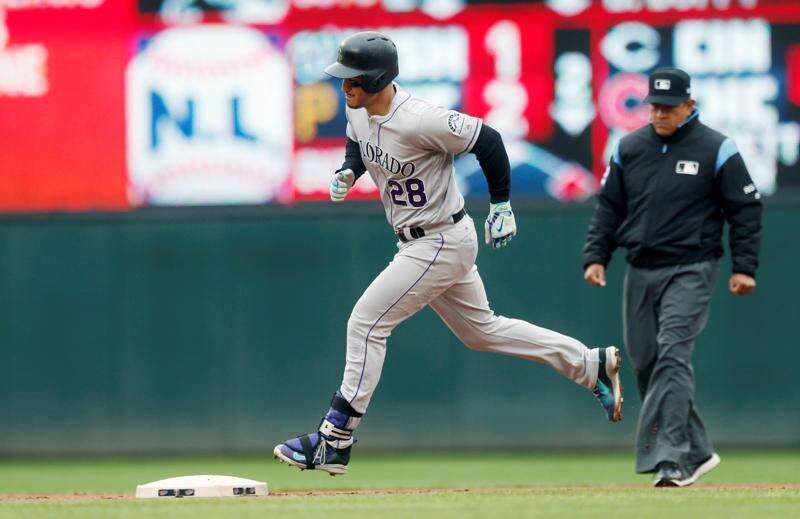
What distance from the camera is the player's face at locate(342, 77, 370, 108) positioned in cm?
585

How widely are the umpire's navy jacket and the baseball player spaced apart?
54 cm

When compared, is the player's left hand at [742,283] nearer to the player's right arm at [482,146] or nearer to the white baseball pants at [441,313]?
the white baseball pants at [441,313]

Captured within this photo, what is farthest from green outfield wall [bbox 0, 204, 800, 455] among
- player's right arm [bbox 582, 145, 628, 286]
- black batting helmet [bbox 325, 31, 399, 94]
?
black batting helmet [bbox 325, 31, 399, 94]

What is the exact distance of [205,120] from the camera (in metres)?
9.11

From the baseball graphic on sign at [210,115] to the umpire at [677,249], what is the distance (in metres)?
3.35

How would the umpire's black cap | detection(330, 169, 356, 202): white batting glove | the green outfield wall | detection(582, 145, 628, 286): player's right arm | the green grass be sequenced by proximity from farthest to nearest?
1. the green outfield wall
2. detection(582, 145, 628, 286): player's right arm
3. detection(330, 169, 356, 202): white batting glove
4. the umpire's black cap
5. the green grass

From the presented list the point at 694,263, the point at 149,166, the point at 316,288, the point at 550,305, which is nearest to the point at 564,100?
the point at 550,305

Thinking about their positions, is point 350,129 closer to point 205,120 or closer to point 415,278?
point 415,278

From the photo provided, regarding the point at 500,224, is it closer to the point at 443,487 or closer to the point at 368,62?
the point at 368,62

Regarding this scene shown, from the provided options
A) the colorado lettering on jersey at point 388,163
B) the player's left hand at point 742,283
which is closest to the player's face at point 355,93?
the colorado lettering on jersey at point 388,163

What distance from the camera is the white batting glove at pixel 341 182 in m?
6.18

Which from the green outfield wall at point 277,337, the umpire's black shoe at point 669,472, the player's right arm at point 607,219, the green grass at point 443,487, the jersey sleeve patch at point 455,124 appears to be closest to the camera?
the green grass at point 443,487

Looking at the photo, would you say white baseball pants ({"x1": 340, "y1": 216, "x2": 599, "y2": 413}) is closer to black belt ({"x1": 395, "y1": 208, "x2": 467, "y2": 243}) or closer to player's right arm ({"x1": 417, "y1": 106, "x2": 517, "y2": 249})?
black belt ({"x1": 395, "y1": 208, "x2": 467, "y2": 243})

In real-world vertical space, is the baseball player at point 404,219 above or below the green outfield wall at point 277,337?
above
